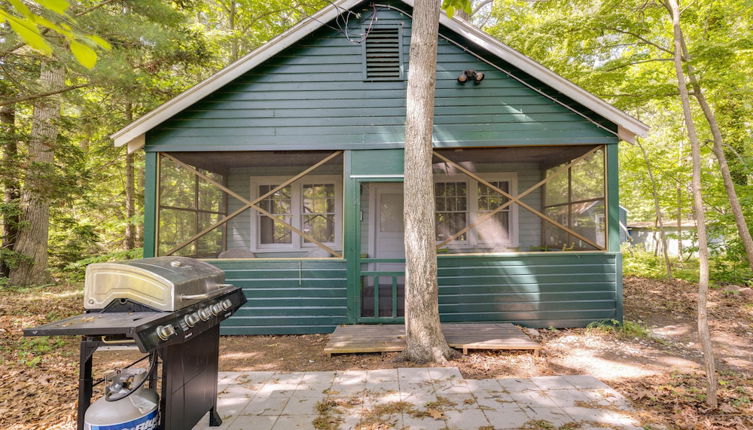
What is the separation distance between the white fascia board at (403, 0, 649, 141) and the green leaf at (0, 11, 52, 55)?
5426 mm

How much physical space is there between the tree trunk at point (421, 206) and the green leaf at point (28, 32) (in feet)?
11.3

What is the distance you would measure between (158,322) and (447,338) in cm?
363

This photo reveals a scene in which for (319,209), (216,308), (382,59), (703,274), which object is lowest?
(216,308)

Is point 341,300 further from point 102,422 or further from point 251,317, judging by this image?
point 102,422

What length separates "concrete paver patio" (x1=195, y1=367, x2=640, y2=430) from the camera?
3037 mm

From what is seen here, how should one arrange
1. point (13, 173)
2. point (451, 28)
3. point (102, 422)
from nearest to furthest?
point (102, 422) < point (451, 28) < point (13, 173)

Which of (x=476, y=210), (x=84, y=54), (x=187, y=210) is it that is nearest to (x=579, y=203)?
(x=476, y=210)

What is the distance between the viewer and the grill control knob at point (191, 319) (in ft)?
7.75

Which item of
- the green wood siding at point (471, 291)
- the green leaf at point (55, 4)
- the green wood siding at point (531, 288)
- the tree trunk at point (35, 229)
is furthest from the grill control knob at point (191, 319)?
the tree trunk at point (35, 229)

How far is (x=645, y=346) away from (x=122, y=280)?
6136mm

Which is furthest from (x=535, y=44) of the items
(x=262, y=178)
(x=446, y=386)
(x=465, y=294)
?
(x=446, y=386)

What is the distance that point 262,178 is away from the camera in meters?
8.06

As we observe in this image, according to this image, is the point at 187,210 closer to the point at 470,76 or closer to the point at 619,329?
the point at 470,76

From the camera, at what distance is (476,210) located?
319 inches
